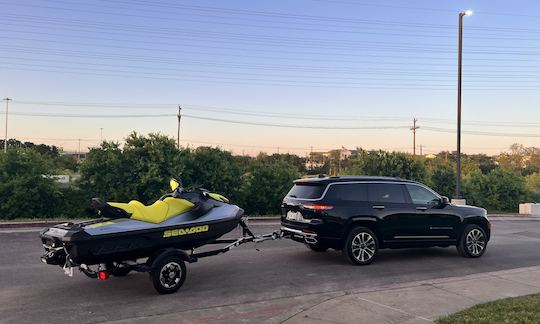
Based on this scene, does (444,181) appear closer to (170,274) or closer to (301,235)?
(301,235)

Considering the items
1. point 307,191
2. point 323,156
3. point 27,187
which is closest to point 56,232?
point 307,191

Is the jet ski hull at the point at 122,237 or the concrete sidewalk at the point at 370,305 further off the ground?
the jet ski hull at the point at 122,237

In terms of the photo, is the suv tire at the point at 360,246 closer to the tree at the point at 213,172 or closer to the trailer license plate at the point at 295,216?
the trailer license plate at the point at 295,216

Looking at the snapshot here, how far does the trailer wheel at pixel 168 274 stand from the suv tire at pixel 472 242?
21.6 ft

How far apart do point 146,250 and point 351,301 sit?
9.85ft

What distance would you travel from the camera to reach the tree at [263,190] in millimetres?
19906

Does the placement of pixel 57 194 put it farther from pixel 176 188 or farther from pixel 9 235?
pixel 176 188

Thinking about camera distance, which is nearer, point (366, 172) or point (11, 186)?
point (11, 186)

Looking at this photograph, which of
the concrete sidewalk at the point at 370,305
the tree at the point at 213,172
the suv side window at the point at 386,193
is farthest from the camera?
the tree at the point at 213,172

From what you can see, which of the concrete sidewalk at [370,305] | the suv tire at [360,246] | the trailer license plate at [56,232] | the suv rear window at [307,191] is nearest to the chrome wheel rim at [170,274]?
the concrete sidewalk at [370,305]

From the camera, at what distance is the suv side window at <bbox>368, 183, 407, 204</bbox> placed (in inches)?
379

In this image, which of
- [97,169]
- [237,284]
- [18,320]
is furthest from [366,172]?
[18,320]

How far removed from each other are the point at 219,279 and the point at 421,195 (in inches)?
192

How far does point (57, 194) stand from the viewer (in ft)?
56.0
